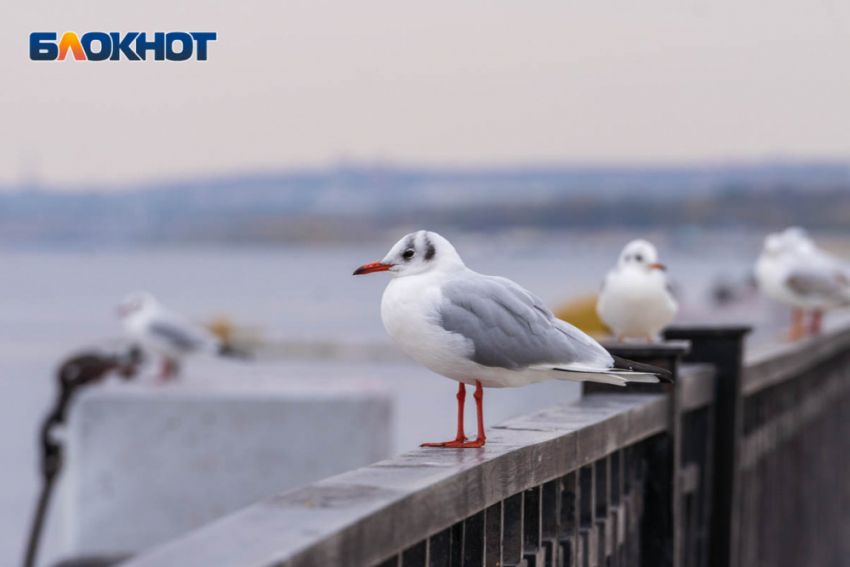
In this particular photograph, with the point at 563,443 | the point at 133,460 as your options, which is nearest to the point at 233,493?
the point at 133,460

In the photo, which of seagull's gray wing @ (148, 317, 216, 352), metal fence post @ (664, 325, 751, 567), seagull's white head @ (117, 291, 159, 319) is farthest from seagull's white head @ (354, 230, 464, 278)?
seagull's white head @ (117, 291, 159, 319)

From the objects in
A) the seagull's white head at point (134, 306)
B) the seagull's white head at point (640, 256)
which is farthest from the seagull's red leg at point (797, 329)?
the seagull's white head at point (134, 306)

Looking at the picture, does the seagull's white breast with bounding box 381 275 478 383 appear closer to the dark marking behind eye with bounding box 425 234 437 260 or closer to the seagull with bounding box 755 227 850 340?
the dark marking behind eye with bounding box 425 234 437 260

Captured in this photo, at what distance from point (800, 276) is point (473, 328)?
5.44m

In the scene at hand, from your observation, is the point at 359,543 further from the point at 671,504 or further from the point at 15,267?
the point at 15,267

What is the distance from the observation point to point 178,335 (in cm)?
1024

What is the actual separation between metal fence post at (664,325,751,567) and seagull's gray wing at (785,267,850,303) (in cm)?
366

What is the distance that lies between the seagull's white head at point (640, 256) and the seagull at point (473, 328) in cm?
117

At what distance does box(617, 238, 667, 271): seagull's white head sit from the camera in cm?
340

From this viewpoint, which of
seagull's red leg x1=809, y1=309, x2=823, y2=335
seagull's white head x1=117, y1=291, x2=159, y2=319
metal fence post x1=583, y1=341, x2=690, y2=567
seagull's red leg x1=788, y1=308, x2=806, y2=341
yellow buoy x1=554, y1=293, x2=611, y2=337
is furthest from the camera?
seagull's white head x1=117, y1=291, x2=159, y2=319

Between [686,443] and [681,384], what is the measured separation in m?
0.43

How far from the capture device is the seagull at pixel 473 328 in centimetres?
215

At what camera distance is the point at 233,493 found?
7062 mm

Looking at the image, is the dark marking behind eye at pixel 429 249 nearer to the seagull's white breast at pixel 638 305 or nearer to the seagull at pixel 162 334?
the seagull's white breast at pixel 638 305
